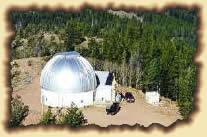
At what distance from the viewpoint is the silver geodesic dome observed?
22297mm

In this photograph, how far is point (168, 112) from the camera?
2200 cm

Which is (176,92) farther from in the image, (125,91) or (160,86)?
(125,91)

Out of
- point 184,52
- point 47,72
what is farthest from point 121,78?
point 47,72

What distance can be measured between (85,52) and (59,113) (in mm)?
12002

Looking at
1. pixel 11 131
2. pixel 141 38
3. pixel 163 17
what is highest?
pixel 163 17

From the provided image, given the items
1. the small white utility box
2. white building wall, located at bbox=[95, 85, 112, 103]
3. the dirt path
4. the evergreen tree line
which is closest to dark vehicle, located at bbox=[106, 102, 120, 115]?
the dirt path

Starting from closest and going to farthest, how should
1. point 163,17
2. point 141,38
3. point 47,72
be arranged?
point 47,72, point 141,38, point 163,17

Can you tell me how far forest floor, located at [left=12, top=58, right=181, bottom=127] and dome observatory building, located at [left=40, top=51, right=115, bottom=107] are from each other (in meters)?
0.67

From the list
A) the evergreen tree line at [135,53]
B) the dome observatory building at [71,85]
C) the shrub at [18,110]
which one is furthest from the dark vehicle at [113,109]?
the shrub at [18,110]

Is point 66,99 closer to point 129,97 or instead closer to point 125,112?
point 125,112

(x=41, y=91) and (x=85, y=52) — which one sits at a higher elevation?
(x=85, y=52)

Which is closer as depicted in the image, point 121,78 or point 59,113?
point 59,113

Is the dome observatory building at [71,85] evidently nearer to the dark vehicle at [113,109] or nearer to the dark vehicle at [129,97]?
the dark vehicle at [129,97]

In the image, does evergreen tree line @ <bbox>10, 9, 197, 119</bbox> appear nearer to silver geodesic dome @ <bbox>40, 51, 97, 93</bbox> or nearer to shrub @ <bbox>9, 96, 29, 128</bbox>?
silver geodesic dome @ <bbox>40, 51, 97, 93</bbox>
